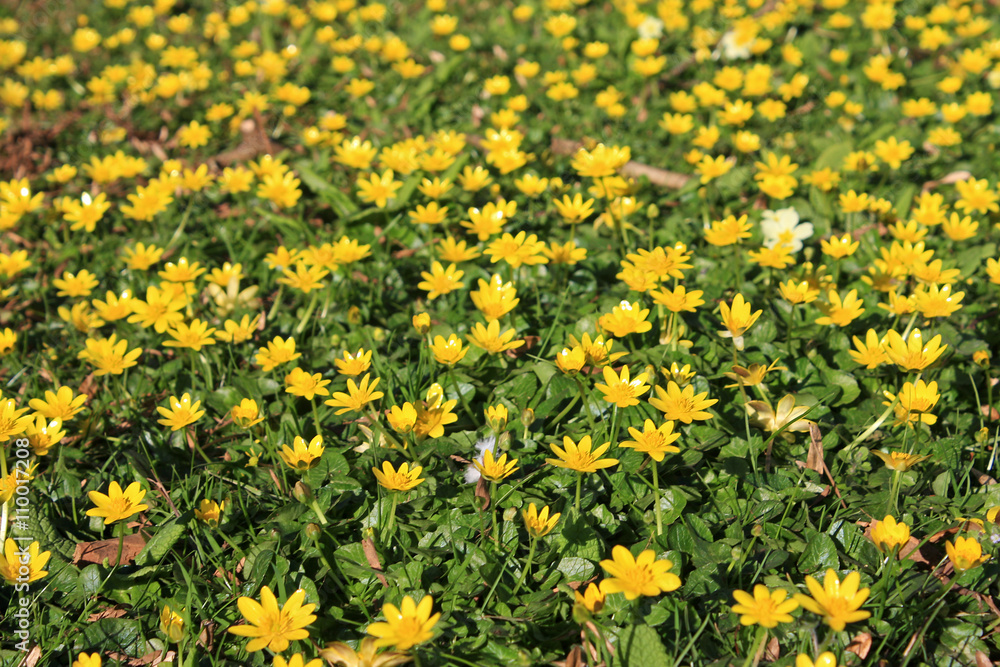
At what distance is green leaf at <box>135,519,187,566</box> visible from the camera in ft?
7.86

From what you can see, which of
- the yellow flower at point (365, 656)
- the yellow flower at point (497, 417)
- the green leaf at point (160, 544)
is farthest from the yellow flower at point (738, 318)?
the green leaf at point (160, 544)

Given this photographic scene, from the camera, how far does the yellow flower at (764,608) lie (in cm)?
187

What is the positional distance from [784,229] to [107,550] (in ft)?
10.7

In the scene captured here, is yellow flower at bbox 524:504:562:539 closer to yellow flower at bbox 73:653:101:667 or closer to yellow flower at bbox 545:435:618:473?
yellow flower at bbox 545:435:618:473

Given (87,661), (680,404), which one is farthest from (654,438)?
(87,661)

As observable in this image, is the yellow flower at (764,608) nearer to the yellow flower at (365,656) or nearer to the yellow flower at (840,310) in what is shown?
the yellow flower at (365,656)

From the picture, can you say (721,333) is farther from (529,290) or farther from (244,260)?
(244,260)

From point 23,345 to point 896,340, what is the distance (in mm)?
3800

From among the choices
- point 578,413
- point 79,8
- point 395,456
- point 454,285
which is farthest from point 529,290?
point 79,8

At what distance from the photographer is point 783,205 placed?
4.08 m

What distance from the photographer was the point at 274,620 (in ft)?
6.83

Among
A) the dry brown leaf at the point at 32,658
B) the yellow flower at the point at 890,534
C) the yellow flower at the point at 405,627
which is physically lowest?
the dry brown leaf at the point at 32,658

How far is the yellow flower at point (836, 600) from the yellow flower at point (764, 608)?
47mm

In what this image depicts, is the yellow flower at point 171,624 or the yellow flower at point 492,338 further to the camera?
the yellow flower at point 492,338
